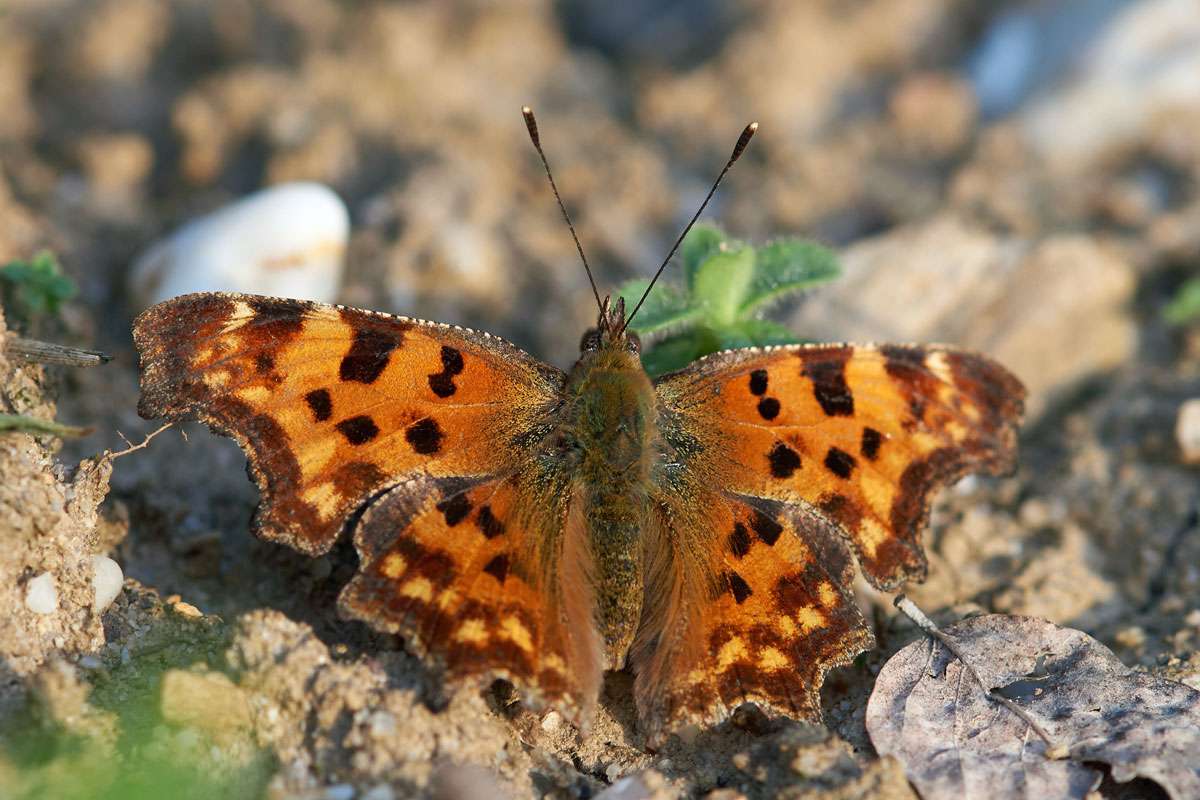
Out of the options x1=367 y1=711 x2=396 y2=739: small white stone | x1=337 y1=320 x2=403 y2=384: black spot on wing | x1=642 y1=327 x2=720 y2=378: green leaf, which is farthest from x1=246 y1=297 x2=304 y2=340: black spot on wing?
x1=642 y1=327 x2=720 y2=378: green leaf

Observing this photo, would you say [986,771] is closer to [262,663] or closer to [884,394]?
[884,394]

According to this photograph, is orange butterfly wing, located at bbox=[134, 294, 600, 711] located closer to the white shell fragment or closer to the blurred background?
the white shell fragment

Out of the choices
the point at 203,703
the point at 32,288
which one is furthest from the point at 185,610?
→ the point at 32,288

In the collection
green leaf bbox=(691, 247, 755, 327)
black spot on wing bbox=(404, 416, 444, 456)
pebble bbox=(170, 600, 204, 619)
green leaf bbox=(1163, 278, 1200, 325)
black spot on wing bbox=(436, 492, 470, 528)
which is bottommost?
pebble bbox=(170, 600, 204, 619)

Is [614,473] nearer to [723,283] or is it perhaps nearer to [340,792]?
[723,283]

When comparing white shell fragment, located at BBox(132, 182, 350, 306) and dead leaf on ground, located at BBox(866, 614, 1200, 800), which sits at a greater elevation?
white shell fragment, located at BBox(132, 182, 350, 306)

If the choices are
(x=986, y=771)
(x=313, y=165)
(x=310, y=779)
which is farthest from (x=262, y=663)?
(x=313, y=165)
